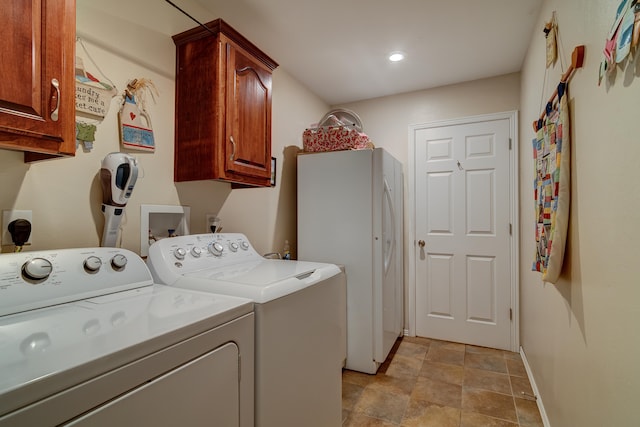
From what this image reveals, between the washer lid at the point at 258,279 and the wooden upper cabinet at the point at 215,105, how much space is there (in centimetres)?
51

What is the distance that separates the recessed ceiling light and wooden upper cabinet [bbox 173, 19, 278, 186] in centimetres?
119

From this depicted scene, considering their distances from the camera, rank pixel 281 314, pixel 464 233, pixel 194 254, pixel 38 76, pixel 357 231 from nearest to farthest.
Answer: pixel 38 76
pixel 281 314
pixel 194 254
pixel 357 231
pixel 464 233

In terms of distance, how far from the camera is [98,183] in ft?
4.45

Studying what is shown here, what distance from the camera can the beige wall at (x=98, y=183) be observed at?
1.17m

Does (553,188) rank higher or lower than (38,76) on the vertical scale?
lower

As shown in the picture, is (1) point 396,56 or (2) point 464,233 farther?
(2) point 464,233

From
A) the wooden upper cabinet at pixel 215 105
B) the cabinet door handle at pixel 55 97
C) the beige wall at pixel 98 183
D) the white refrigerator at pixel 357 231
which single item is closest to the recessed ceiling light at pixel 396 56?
the white refrigerator at pixel 357 231

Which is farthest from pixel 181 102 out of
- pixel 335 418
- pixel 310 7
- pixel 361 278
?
pixel 335 418

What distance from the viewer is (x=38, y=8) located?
3.02ft

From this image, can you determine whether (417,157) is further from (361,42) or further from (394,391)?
(394,391)

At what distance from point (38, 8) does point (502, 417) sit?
284 centimetres

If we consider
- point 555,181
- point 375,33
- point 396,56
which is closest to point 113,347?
point 555,181

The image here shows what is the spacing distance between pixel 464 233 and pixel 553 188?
1.63 meters

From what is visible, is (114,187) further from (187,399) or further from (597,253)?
(597,253)
